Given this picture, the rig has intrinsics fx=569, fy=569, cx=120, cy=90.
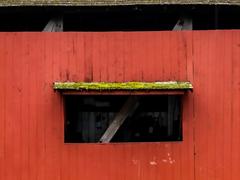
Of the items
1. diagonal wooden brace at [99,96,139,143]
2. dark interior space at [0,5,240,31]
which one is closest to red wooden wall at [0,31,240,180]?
diagonal wooden brace at [99,96,139,143]

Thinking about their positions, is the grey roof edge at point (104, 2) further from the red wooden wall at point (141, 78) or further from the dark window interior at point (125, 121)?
the dark window interior at point (125, 121)

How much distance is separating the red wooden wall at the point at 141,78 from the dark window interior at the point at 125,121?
1729mm

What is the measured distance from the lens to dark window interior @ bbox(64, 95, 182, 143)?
11695 millimetres

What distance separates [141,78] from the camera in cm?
991

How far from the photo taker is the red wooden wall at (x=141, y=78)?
9.91 m

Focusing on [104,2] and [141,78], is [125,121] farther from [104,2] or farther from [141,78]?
[104,2]

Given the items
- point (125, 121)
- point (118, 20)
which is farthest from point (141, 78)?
point (118, 20)

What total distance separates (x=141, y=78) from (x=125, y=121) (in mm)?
1990

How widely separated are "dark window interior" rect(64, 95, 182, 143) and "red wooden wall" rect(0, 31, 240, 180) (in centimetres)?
173

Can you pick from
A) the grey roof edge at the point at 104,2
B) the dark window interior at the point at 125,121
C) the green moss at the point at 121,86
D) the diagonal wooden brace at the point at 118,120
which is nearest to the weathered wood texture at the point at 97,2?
the grey roof edge at the point at 104,2

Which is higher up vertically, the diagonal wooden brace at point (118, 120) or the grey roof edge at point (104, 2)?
the grey roof edge at point (104, 2)

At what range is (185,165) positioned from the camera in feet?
32.6

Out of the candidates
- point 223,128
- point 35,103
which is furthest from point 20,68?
point 223,128

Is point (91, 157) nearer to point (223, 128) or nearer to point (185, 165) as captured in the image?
point (185, 165)
